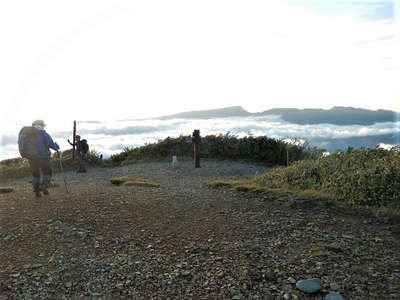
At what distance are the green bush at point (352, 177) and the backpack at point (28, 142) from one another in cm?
673

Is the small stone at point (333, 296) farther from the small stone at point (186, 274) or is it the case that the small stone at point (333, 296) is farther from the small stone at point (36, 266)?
the small stone at point (36, 266)

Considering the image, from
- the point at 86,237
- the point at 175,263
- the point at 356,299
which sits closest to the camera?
the point at 356,299

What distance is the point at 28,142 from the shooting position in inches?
468

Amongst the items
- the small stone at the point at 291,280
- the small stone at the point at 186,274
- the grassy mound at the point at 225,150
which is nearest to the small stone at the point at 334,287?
the small stone at the point at 291,280

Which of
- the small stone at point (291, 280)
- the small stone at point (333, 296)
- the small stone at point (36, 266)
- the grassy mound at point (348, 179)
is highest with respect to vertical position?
the grassy mound at point (348, 179)

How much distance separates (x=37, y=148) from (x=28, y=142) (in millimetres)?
289

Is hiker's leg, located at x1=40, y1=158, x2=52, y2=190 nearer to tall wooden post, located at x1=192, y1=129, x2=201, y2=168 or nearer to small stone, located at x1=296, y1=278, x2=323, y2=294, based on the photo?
tall wooden post, located at x1=192, y1=129, x2=201, y2=168

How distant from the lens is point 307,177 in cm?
1225

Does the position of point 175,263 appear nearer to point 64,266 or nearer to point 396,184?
point 64,266

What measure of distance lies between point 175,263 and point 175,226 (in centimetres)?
193

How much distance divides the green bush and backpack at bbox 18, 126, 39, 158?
6.73 m

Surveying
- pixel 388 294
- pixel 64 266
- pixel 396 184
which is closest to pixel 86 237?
pixel 64 266

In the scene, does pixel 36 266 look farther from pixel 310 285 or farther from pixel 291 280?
pixel 310 285

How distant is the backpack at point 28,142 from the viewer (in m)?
11.9
